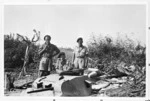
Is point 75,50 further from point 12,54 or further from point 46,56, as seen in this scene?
point 12,54

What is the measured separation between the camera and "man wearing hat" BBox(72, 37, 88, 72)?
1214mm

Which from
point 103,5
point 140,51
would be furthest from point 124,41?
point 103,5

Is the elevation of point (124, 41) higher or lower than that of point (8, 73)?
higher

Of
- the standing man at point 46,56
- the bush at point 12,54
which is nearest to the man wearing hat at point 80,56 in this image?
the standing man at point 46,56

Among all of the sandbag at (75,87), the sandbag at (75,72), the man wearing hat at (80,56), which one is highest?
the man wearing hat at (80,56)

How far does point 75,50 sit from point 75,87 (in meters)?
0.18

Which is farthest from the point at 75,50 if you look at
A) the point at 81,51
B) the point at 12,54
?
the point at 12,54

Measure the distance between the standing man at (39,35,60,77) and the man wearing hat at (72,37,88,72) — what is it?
100 millimetres

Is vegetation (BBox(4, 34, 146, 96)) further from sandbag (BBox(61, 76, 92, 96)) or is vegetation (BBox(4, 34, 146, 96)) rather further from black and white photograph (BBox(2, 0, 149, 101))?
sandbag (BBox(61, 76, 92, 96))

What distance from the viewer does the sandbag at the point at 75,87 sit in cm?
120

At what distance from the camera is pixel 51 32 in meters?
1.22

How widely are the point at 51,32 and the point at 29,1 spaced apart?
188 millimetres

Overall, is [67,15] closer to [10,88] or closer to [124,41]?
[124,41]

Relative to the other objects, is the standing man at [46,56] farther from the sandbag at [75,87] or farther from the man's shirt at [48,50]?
the sandbag at [75,87]
